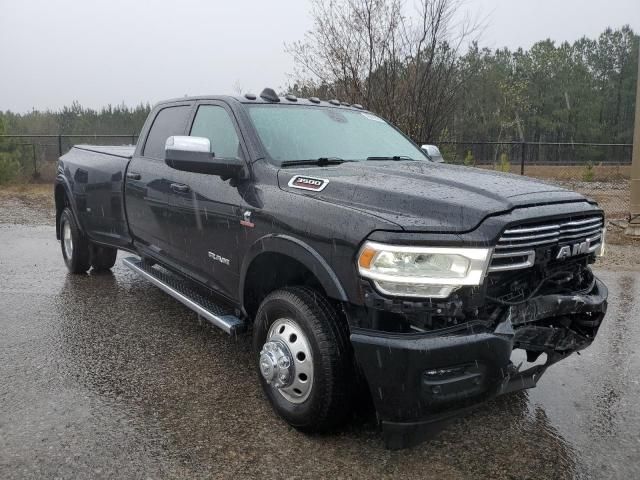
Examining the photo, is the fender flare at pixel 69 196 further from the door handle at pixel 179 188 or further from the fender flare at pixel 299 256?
the fender flare at pixel 299 256

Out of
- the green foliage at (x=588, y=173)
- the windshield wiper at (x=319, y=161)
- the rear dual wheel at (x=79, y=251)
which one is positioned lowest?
the rear dual wheel at (x=79, y=251)

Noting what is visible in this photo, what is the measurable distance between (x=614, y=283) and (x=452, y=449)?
4.57 metres

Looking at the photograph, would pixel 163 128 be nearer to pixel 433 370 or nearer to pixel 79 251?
pixel 79 251

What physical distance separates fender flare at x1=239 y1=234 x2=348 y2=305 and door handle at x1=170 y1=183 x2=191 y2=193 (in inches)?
38.3

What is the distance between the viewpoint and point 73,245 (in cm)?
661

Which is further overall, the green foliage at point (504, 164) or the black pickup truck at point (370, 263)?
the green foliage at point (504, 164)

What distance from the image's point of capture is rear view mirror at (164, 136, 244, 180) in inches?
138

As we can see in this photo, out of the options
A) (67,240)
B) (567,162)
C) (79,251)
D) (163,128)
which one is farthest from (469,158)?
(163,128)

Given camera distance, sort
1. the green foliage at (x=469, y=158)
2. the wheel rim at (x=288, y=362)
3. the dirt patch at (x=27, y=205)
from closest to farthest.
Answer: the wheel rim at (x=288, y=362) → the dirt patch at (x=27, y=205) → the green foliage at (x=469, y=158)

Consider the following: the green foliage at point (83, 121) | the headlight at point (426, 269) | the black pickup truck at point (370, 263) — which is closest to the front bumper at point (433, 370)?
the black pickup truck at point (370, 263)

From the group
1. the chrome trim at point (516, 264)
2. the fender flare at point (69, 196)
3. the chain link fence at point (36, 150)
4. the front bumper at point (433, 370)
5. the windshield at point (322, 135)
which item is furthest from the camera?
the chain link fence at point (36, 150)

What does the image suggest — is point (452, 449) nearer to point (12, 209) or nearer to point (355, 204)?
point (355, 204)

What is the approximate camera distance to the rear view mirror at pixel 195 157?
350 centimetres

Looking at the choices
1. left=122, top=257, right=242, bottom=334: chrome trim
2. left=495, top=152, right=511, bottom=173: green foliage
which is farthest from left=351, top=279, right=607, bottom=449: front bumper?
left=495, top=152, right=511, bottom=173: green foliage
